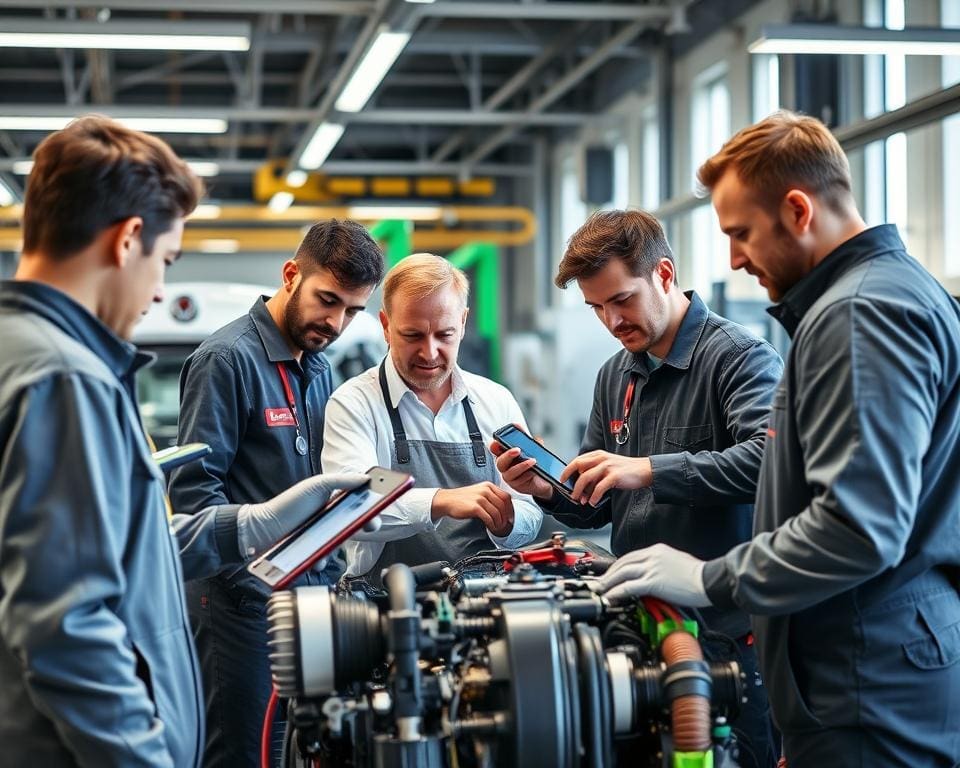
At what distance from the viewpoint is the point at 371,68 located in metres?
6.47

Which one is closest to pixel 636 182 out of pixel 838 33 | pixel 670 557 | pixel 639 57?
pixel 639 57

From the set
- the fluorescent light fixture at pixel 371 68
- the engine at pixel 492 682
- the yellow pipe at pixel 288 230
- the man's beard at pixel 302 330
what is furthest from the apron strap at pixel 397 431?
the yellow pipe at pixel 288 230

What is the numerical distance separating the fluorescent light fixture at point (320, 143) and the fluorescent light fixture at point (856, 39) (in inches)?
161

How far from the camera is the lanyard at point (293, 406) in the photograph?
2.74 metres

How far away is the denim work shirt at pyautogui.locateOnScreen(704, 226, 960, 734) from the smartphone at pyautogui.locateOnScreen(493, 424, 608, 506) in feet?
1.88

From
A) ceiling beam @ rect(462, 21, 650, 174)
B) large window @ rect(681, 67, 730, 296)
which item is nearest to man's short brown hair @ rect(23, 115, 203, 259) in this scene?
ceiling beam @ rect(462, 21, 650, 174)

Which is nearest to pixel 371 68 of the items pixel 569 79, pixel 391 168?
pixel 569 79

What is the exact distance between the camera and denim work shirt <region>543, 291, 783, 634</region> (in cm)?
223

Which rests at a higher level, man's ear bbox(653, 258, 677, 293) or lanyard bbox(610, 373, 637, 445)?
man's ear bbox(653, 258, 677, 293)

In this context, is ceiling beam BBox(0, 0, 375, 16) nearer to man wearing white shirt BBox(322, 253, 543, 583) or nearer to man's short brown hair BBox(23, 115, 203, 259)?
man wearing white shirt BBox(322, 253, 543, 583)

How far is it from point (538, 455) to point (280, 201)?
9779mm

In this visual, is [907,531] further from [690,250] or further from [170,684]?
[690,250]

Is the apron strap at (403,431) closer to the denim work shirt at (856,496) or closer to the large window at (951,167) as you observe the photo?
the denim work shirt at (856,496)

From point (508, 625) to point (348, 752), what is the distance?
361 millimetres
